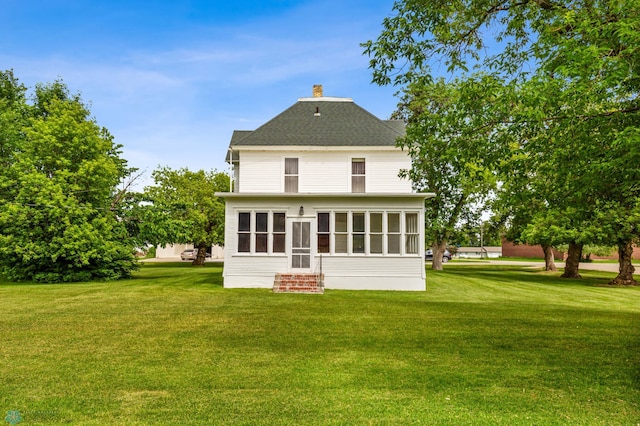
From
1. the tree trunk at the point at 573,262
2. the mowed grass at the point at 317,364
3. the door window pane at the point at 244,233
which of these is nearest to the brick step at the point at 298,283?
the door window pane at the point at 244,233

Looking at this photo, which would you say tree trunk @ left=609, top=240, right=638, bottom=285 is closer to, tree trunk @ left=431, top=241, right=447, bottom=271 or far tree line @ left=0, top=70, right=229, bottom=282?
tree trunk @ left=431, top=241, right=447, bottom=271

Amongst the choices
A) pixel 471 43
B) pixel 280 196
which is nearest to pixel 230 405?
pixel 471 43

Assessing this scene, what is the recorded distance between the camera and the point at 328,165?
771 inches

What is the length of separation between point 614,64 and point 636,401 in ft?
15.3

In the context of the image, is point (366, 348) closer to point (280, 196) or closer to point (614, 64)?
point (614, 64)

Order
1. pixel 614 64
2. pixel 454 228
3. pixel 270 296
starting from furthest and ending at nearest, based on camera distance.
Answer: pixel 454 228, pixel 270 296, pixel 614 64

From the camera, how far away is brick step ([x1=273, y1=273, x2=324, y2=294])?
659 inches

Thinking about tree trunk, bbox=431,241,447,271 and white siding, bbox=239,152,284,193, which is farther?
tree trunk, bbox=431,241,447,271

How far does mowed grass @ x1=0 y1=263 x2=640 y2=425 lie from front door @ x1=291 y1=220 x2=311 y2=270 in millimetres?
5128

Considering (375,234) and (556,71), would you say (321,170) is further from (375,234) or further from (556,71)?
(556,71)

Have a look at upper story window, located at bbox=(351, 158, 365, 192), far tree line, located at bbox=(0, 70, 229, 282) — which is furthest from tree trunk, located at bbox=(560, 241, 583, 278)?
far tree line, located at bbox=(0, 70, 229, 282)

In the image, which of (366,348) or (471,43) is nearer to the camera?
(366,348)

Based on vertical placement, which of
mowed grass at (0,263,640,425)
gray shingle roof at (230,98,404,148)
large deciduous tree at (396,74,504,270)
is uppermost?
gray shingle roof at (230,98,404,148)

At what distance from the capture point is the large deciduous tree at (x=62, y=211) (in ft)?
71.8
